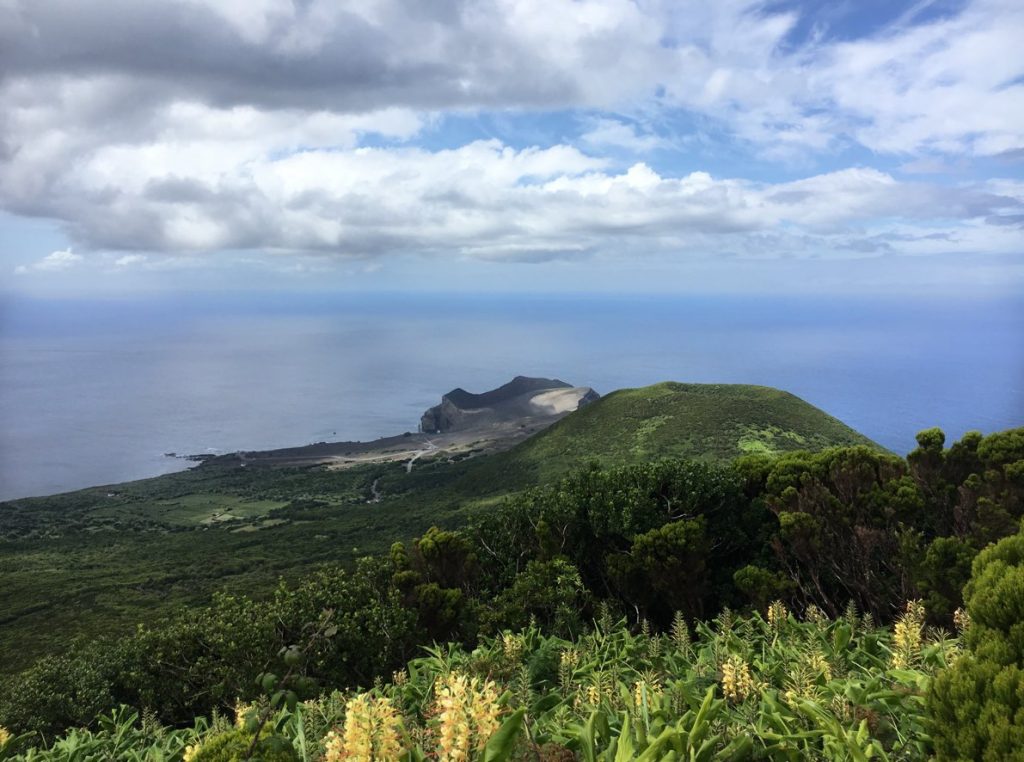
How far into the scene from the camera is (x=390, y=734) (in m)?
3.24

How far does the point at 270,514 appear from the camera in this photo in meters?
96.7

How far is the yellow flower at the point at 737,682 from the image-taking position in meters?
4.50

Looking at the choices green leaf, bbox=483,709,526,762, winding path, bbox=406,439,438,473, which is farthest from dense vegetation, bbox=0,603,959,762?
winding path, bbox=406,439,438,473

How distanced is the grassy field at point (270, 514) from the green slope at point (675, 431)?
10.6 inches

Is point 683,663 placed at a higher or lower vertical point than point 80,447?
higher

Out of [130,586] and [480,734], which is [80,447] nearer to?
[130,586]

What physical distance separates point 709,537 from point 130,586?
56.3m

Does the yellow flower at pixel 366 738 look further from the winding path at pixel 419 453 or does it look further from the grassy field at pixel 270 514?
the winding path at pixel 419 453

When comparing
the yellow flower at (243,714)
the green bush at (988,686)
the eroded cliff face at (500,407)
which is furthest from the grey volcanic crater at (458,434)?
the green bush at (988,686)

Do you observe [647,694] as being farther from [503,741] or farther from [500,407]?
[500,407]

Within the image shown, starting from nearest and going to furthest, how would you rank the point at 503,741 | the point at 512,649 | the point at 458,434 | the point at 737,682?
1. the point at 503,741
2. the point at 737,682
3. the point at 512,649
4. the point at 458,434

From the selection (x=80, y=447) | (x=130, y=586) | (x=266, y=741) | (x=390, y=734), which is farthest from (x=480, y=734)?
(x=80, y=447)

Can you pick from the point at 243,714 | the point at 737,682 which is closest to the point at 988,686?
the point at 737,682

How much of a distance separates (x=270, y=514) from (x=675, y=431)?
59.8 meters
